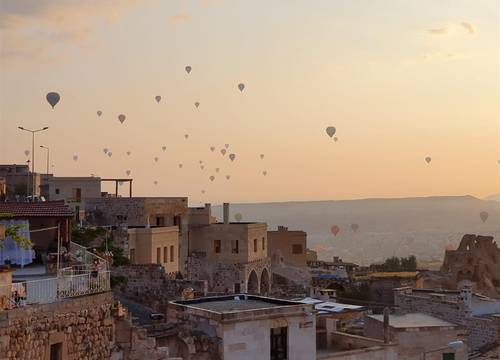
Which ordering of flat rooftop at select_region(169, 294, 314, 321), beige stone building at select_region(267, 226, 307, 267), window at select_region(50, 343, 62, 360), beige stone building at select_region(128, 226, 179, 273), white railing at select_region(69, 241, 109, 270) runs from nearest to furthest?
window at select_region(50, 343, 62, 360), white railing at select_region(69, 241, 109, 270), flat rooftop at select_region(169, 294, 314, 321), beige stone building at select_region(128, 226, 179, 273), beige stone building at select_region(267, 226, 307, 267)

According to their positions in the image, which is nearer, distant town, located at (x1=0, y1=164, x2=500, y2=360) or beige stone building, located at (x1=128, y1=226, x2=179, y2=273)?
distant town, located at (x1=0, y1=164, x2=500, y2=360)

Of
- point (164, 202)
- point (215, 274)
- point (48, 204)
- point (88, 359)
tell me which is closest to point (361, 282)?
point (215, 274)

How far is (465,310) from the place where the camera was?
112ft

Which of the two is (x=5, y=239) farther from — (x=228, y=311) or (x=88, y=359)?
(x=228, y=311)

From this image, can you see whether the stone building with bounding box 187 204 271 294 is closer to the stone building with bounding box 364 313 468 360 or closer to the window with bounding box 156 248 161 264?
the window with bounding box 156 248 161 264

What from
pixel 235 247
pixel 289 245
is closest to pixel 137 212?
pixel 235 247

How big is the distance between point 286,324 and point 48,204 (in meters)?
7.77

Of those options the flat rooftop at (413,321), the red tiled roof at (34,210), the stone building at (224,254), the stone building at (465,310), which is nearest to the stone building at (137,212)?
the stone building at (224,254)

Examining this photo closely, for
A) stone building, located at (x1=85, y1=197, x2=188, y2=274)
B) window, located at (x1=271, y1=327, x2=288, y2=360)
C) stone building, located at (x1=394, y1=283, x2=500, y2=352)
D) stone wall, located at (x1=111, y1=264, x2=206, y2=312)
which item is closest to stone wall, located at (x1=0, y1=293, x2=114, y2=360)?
window, located at (x1=271, y1=327, x2=288, y2=360)

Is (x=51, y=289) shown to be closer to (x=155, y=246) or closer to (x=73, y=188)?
(x=155, y=246)

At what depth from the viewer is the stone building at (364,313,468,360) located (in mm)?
28891

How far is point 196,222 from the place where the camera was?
2036 inches

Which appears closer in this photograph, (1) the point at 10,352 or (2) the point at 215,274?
(1) the point at 10,352

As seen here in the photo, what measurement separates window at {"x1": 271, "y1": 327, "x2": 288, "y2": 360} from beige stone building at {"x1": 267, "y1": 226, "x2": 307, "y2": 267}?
40.6 m
